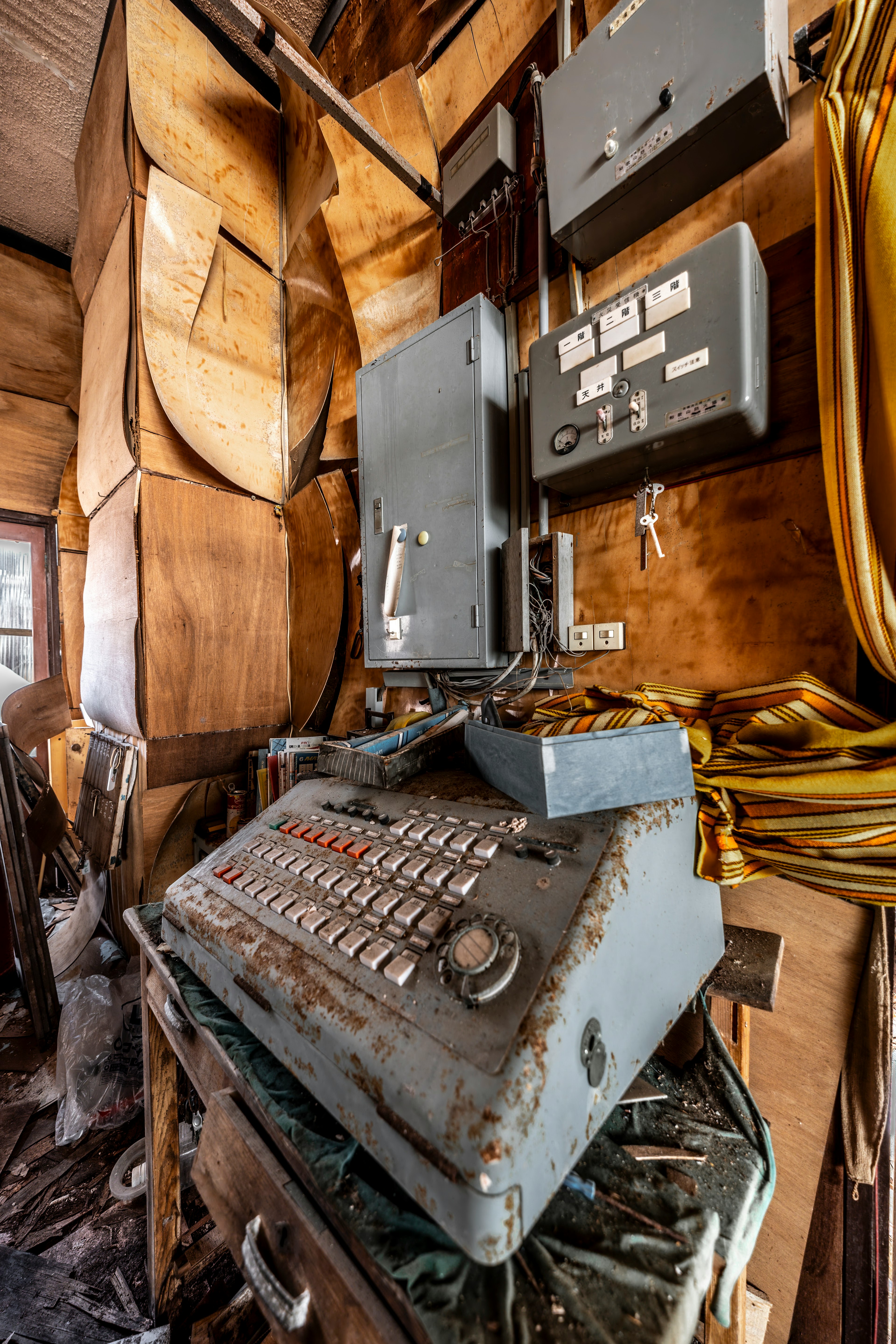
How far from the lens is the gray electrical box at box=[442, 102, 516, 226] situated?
5.15ft

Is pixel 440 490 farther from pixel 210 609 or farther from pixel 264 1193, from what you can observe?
pixel 264 1193

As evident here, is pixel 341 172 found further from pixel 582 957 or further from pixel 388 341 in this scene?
pixel 582 957

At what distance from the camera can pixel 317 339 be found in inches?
89.9

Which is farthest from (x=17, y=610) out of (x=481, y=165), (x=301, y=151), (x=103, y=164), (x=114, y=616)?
(x=481, y=165)

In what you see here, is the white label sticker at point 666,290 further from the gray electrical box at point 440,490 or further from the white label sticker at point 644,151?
the gray electrical box at point 440,490

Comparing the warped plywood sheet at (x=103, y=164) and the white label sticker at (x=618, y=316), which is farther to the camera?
the warped plywood sheet at (x=103, y=164)

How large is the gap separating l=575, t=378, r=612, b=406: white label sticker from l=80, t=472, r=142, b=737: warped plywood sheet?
1.77 meters

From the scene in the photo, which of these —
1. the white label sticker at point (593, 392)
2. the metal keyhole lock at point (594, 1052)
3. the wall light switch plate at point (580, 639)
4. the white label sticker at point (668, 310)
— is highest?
the white label sticker at point (668, 310)

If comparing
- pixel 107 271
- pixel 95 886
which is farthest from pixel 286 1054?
pixel 107 271

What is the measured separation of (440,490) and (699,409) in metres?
0.76

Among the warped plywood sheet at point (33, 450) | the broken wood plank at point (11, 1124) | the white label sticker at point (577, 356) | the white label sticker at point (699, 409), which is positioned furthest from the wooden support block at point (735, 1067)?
the warped plywood sheet at point (33, 450)

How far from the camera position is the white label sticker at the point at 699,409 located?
91 centimetres

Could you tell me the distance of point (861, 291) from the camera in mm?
781

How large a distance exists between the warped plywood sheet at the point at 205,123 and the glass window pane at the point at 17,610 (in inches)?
93.3
